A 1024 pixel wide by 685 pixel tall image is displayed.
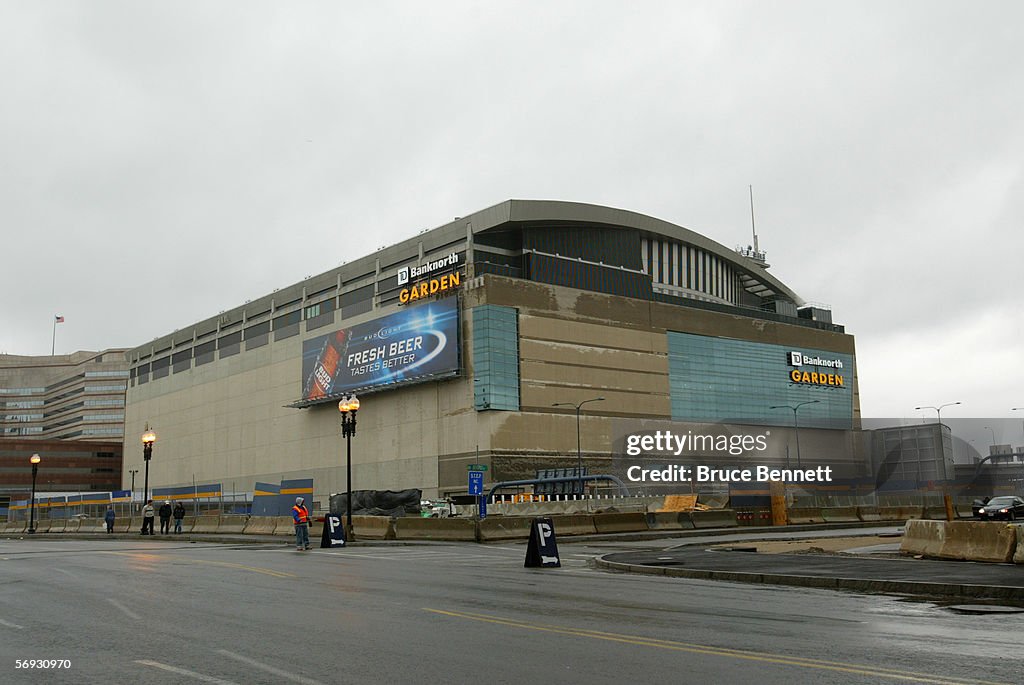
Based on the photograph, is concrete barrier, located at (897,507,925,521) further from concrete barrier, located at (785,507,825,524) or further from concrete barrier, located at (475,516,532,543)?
concrete barrier, located at (475,516,532,543)

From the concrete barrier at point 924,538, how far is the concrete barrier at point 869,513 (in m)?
34.9

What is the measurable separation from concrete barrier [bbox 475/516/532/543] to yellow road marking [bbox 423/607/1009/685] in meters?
27.5

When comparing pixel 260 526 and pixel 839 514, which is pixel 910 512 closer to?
pixel 839 514

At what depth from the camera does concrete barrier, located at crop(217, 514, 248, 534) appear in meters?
49.4

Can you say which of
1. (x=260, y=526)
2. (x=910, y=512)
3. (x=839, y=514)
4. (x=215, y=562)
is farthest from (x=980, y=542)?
(x=910, y=512)

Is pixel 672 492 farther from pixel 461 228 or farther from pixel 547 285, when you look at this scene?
pixel 461 228

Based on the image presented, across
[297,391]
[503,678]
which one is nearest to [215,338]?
[297,391]

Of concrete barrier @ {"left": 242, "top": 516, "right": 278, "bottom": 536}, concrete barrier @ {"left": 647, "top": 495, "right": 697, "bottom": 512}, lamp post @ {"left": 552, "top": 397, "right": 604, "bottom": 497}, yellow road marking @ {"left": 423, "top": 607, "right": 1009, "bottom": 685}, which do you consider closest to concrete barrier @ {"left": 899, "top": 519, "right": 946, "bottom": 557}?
yellow road marking @ {"left": 423, "top": 607, "right": 1009, "bottom": 685}

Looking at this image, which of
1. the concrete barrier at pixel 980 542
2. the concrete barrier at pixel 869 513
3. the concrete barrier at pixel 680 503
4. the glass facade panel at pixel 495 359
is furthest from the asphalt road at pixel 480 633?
the glass facade panel at pixel 495 359

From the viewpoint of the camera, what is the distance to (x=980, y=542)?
69.2 ft

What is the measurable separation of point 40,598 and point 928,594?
14.6 m

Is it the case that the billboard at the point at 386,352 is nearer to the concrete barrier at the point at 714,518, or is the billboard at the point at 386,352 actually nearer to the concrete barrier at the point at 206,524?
the concrete barrier at the point at 206,524

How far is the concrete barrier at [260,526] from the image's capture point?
47.0 metres

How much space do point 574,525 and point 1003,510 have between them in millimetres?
21755
